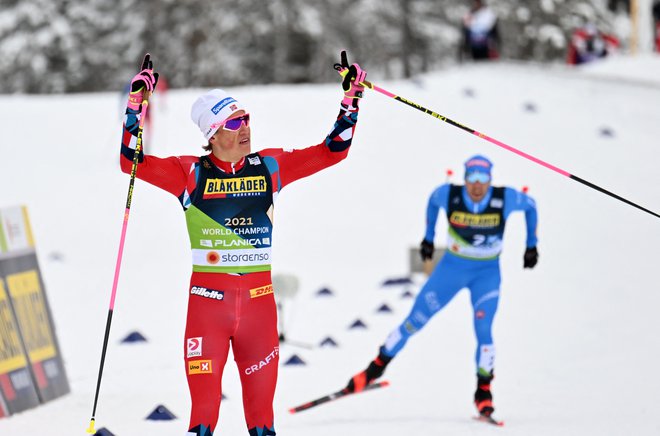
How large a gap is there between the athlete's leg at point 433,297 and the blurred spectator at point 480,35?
16.1 metres

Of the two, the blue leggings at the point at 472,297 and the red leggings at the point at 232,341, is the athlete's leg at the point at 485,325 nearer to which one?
the blue leggings at the point at 472,297

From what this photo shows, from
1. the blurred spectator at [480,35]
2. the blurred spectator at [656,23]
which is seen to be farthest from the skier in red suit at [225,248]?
the blurred spectator at [656,23]

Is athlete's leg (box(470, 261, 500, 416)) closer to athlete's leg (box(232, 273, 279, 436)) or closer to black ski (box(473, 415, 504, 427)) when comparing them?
black ski (box(473, 415, 504, 427))

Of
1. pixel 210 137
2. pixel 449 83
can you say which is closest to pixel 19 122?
pixel 449 83

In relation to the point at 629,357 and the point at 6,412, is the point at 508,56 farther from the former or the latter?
the point at 6,412

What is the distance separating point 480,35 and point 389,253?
1048 centimetres

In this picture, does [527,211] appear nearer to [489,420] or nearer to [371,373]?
[489,420]

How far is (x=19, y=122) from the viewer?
901 inches

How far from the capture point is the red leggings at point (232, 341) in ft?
17.2

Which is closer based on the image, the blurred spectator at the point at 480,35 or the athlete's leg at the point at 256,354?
the athlete's leg at the point at 256,354

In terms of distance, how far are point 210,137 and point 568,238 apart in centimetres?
935

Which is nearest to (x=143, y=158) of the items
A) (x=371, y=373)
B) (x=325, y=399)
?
(x=325, y=399)

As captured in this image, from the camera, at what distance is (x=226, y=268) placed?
533 centimetres

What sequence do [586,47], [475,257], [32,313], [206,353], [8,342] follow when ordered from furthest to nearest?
[586,47] < [32,313] < [8,342] < [475,257] < [206,353]
